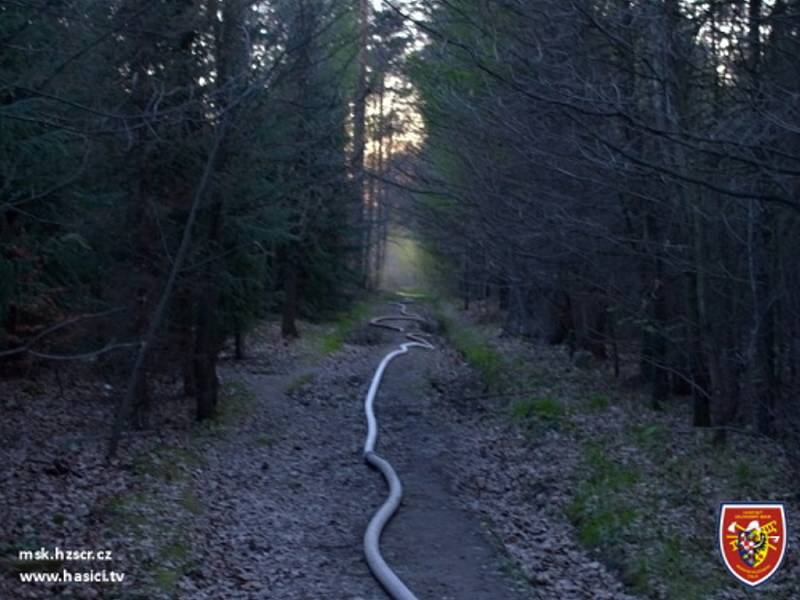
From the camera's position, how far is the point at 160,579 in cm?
1016

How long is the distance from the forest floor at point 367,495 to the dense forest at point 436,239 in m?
0.06

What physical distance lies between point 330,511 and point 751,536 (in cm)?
720

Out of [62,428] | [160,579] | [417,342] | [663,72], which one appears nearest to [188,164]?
[62,428]

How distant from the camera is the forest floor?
34.8 feet

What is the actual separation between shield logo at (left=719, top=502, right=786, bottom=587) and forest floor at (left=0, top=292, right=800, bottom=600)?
2.44 meters

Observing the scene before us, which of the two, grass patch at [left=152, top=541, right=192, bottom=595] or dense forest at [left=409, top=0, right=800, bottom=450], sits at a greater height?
dense forest at [left=409, top=0, right=800, bottom=450]

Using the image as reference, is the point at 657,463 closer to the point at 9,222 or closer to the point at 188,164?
the point at 188,164

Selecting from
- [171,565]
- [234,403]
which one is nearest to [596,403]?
[234,403]

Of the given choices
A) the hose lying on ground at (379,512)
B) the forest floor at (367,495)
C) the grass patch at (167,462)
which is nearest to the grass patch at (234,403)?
the forest floor at (367,495)

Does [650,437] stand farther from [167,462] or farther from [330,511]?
[167,462]

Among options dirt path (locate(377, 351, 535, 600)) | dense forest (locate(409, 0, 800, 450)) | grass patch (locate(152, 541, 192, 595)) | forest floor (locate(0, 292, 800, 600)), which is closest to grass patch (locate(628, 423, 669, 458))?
forest floor (locate(0, 292, 800, 600))

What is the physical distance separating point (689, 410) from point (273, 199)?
8141mm

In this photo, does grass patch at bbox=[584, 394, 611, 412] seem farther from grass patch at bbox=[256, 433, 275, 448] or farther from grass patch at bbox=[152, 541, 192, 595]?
grass patch at bbox=[152, 541, 192, 595]

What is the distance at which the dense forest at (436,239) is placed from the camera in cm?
1092
